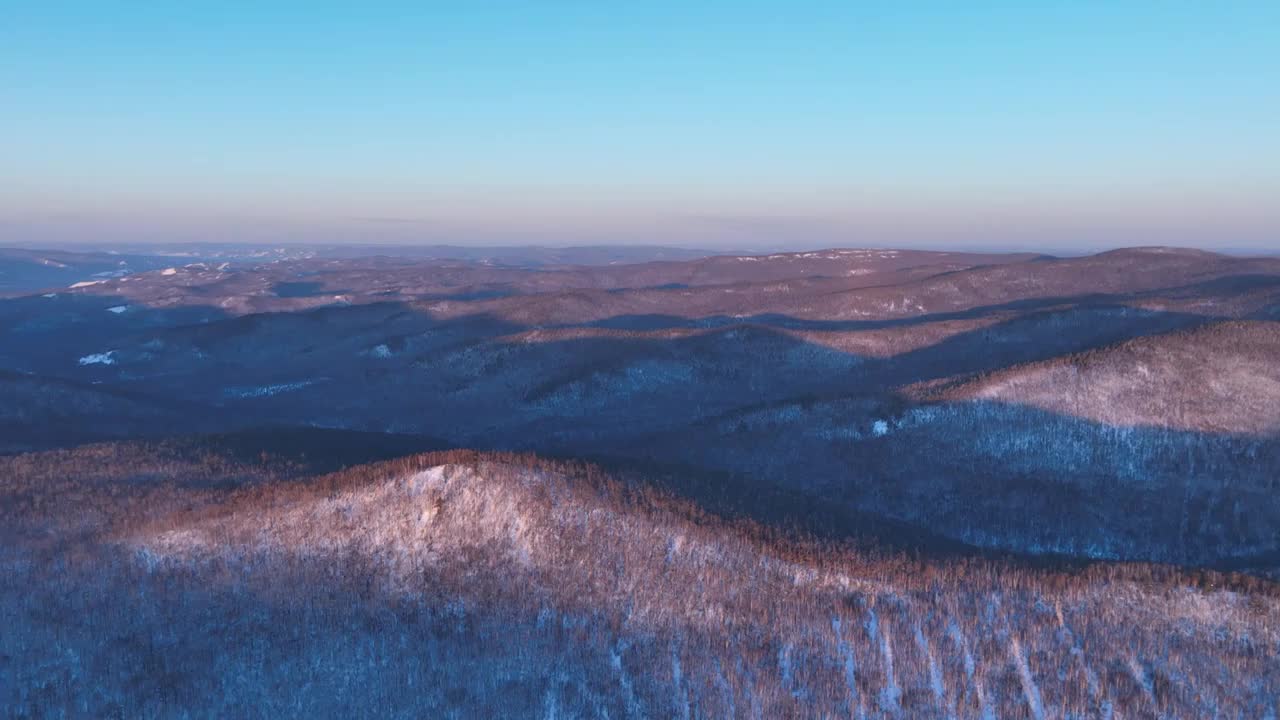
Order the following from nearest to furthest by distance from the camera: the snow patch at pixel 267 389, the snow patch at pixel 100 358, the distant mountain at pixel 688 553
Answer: the distant mountain at pixel 688 553
the snow patch at pixel 267 389
the snow patch at pixel 100 358

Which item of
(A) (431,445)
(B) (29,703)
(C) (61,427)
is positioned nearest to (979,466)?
(A) (431,445)

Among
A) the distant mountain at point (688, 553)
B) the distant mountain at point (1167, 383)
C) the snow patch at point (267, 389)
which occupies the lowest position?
the snow patch at point (267, 389)

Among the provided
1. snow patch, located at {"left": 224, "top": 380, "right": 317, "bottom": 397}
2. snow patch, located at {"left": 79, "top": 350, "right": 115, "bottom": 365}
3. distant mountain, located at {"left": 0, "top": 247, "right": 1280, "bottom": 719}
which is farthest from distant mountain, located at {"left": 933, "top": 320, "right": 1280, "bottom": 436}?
snow patch, located at {"left": 79, "top": 350, "right": 115, "bottom": 365}

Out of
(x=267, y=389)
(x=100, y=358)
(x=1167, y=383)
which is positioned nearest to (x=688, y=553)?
(x=1167, y=383)

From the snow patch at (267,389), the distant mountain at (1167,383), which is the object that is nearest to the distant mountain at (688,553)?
the distant mountain at (1167,383)

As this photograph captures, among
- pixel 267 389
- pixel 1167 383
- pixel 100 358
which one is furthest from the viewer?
pixel 100 358

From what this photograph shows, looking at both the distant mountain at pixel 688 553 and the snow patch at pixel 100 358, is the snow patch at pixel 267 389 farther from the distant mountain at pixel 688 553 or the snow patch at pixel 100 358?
the snow patch at pixel 100 358

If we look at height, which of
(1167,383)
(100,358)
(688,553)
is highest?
(1167,383)

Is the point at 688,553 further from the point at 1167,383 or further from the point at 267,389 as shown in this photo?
the point at 267,389

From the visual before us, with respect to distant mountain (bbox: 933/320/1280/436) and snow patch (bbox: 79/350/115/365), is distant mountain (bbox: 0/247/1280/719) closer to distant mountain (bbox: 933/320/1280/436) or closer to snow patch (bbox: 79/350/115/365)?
distant mountain (bbox: 933/320/1280/436)
